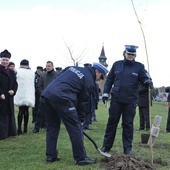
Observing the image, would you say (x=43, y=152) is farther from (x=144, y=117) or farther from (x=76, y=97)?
(x=144, y=117)

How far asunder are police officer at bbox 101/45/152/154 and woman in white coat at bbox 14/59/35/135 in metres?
3.20

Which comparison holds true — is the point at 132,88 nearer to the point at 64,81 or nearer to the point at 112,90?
the point at 112,90

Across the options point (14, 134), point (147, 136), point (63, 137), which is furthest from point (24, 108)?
point (147, 136)

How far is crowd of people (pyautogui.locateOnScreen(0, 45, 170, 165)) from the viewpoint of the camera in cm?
605

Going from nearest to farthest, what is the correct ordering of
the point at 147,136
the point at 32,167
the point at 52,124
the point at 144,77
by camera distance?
the point at 32,167
the point at 52,124
the point at 144,77
the point at 147,136

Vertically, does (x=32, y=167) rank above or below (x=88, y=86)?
below

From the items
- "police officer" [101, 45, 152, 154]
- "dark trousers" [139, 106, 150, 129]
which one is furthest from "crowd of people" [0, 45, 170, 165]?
"dark trousers" [139, 106, 150, 129]

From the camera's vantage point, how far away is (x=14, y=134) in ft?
31.1

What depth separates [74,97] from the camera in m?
6.08

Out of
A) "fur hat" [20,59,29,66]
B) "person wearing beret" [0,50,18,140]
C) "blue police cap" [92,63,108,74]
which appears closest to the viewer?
"blue police cap" [92,63,108,74]

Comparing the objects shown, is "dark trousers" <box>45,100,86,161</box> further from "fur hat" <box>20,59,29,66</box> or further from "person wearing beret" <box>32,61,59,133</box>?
"fur hat" <box>20,59,29,66</box>

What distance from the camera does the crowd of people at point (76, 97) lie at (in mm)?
6051

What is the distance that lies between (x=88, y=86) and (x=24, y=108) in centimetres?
436

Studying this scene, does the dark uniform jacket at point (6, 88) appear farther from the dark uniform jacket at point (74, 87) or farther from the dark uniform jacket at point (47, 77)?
the dark uniform jacket at point (74, 87)
